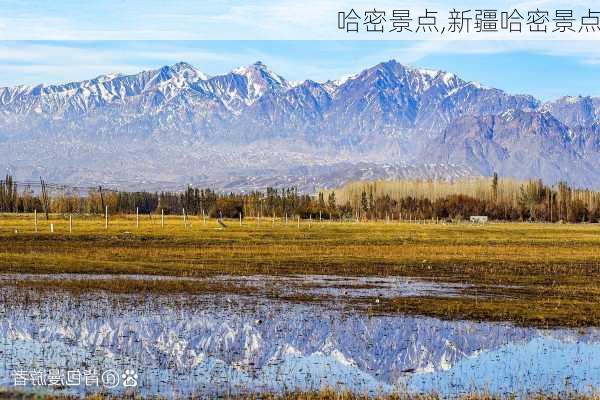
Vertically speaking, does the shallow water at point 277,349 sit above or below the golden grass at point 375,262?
below

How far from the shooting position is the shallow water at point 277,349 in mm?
21203

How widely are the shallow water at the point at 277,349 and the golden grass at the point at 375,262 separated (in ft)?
10.9

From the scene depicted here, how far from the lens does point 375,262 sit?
5494cm

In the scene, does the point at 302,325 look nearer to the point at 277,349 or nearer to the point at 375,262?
the point at 277,349

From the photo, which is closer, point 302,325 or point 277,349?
point 277,349

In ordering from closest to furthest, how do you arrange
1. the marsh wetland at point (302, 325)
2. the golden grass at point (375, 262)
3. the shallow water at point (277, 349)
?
1. the shallow water at point (277, 349)
2. the marsh wetland at point (302, 325)
3. the golden grass at point (375, 262)

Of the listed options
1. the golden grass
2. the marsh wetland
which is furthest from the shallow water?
the golden grass

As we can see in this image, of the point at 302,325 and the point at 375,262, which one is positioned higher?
the point at 375,262

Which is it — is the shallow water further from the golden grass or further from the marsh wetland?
the golden grass

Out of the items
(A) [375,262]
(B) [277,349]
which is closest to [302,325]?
(B) [277,349]

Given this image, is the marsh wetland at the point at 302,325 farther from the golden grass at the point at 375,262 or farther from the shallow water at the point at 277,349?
the golden grass at the point at 375,262

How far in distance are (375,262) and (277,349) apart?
100ft

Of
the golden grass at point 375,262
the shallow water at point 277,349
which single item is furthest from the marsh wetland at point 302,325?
the golden grass at point 375,262

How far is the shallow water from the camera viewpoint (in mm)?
21203
